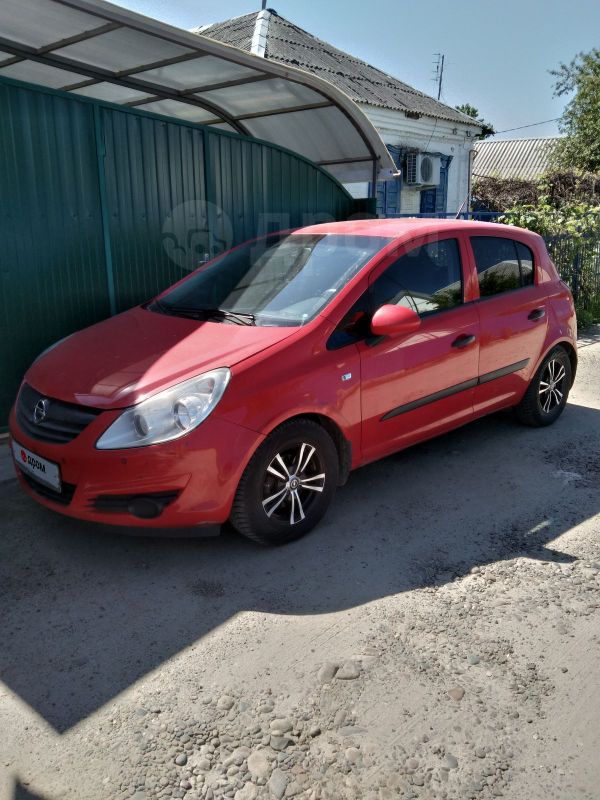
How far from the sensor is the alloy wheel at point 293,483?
3670mm

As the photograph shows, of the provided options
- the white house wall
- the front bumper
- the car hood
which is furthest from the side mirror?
the white house wall

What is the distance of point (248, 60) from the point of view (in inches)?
224

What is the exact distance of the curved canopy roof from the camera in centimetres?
506

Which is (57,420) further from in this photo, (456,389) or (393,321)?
(456,389)

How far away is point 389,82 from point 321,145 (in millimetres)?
11166

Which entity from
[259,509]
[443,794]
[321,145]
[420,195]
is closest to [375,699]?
[443,794]

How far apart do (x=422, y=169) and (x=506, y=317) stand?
13.0 m

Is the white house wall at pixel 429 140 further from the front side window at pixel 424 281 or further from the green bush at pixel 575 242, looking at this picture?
the front side window at pixel 424 281

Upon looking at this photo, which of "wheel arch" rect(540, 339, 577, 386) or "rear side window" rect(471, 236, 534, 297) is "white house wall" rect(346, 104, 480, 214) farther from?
"rear side window" rect(471, 236, 534, 297)

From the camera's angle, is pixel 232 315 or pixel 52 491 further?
pixel 232 315

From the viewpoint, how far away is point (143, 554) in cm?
371

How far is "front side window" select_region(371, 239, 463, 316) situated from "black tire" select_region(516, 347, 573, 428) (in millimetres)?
1242

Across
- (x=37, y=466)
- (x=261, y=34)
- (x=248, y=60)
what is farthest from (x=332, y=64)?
(x=37, y=466)

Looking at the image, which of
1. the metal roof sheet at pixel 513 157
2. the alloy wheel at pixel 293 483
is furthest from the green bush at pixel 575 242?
the metal roof sheet at pixel 513 157
